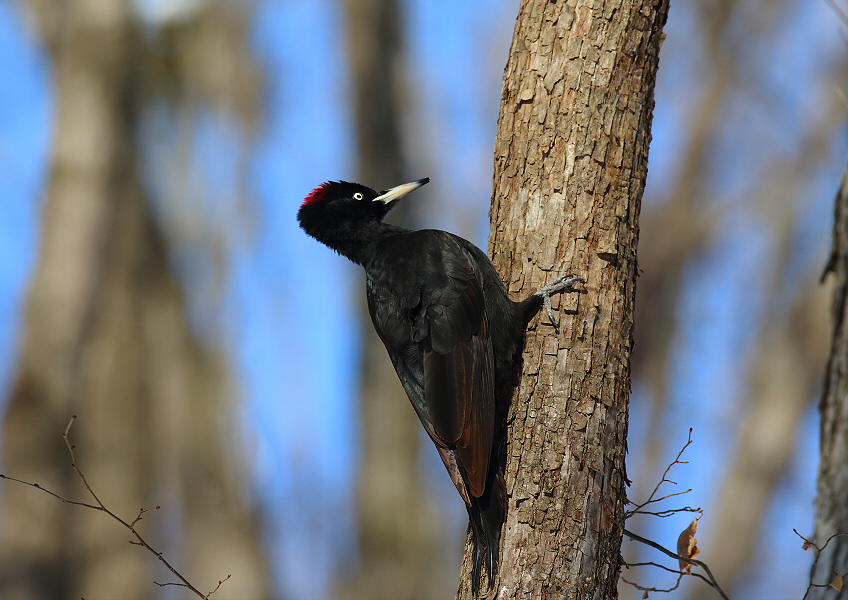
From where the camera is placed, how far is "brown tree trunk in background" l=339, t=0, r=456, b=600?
263 inches

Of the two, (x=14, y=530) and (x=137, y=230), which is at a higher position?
(x=137, y=230)

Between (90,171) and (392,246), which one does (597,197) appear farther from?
(90,171)

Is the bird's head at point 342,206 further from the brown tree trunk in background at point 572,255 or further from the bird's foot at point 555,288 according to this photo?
the bird's foot at point 555,288

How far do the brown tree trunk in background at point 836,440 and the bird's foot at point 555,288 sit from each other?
4.03 ft

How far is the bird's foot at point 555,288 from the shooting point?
2883mm

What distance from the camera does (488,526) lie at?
2.73 meters

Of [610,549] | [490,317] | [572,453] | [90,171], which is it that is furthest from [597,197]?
[90,171]

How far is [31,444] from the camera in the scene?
583cm

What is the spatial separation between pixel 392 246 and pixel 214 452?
213 inches

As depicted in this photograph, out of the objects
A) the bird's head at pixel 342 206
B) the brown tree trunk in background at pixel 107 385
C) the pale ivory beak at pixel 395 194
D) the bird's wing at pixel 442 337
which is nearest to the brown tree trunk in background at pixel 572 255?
the bird's wing at pixel 442 337

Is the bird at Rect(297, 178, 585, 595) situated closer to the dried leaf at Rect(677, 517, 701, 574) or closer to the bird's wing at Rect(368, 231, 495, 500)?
the bird's wing at Rect(368, 231, 495, 500)

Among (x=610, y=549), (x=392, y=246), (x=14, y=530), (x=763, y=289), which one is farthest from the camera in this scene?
(x=763, y=289)

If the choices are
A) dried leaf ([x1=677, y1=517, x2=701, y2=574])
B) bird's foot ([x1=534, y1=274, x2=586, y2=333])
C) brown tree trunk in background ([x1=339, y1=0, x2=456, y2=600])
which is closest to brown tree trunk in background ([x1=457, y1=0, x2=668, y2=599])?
bird's foot ([x1=534, y1=274, x2=586, y2=333])

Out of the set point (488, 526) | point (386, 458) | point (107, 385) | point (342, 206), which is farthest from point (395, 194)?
point (107, 385)
